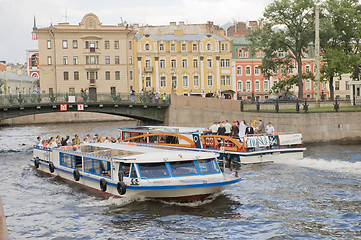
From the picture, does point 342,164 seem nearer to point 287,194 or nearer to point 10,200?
point 287,194

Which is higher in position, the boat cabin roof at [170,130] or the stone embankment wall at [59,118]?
the boat cabin roof at [170,130]

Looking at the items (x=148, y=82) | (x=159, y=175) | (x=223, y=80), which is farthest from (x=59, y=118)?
(x=159, y=175)

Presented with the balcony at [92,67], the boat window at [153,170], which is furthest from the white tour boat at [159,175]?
the balcony at [92,67]

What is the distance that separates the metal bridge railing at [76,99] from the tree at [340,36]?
1544cm

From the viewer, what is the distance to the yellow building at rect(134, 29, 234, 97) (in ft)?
284

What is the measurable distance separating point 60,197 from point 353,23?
39900 millimetres

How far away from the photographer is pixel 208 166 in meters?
23.3

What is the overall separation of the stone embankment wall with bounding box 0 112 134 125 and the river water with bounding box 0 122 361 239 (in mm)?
51553

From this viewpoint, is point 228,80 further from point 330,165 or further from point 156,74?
point 330,165

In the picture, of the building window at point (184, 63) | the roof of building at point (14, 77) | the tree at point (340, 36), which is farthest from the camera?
the roof of building at point (14, 77)

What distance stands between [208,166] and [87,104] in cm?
2951

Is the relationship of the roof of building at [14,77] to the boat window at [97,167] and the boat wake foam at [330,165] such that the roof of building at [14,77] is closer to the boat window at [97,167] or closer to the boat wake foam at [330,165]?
the boat wake foam at [330,165]

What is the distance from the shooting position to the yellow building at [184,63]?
86688mm

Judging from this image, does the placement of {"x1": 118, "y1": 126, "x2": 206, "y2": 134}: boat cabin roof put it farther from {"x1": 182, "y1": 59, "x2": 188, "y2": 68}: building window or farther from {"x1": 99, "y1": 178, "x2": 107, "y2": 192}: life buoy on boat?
{"x1": 182, "y1": 59, "x2": 188, "y2": 68}: building window
